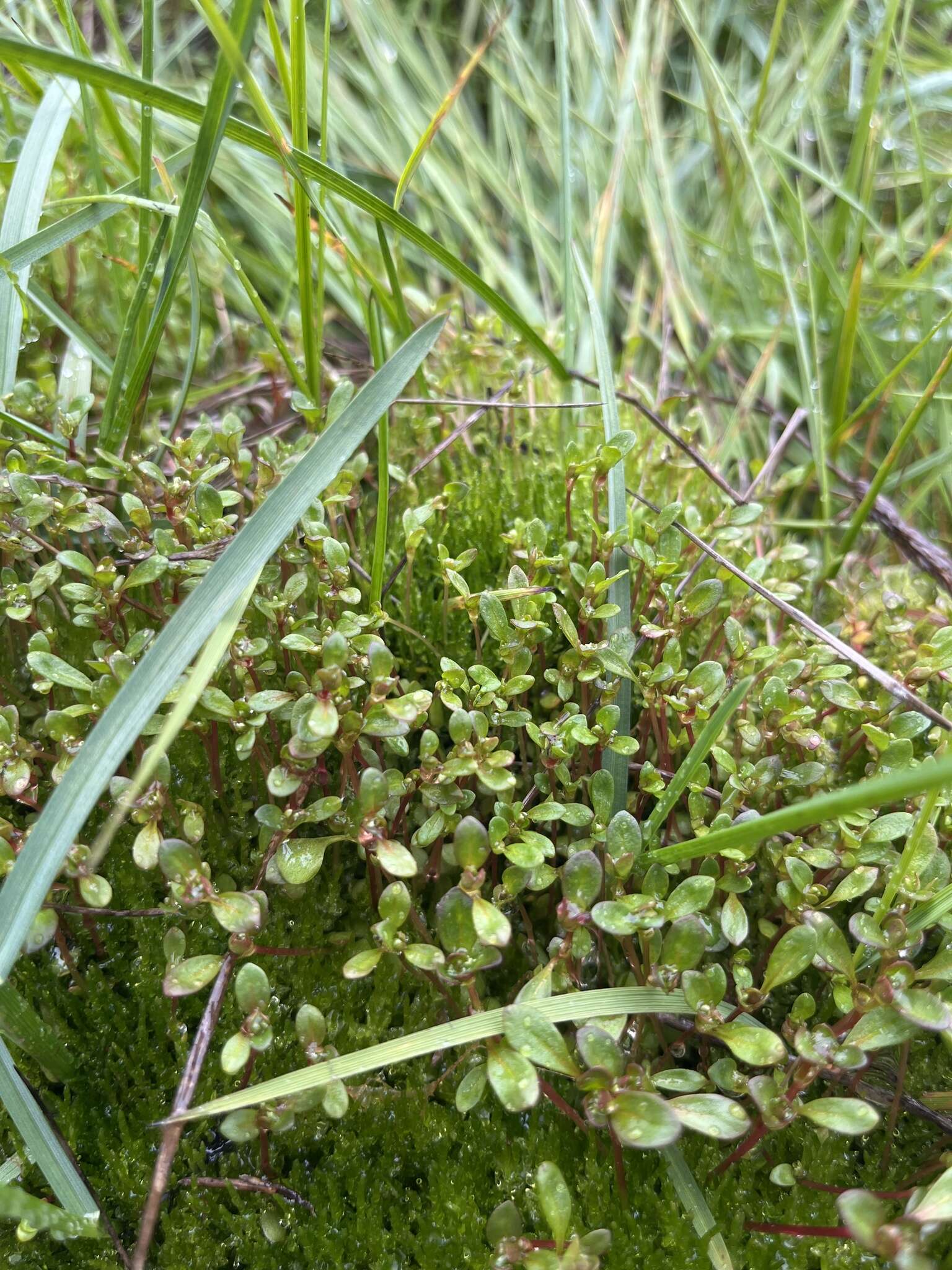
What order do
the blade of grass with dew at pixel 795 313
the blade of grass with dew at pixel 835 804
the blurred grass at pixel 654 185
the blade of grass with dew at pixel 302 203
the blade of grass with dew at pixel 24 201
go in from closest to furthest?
the blade of grass with dew at pixel 835 804, the blade of grass with dew at pixel 302 203, the blade of grass with dew at pixel 24 201, the blade of grass with dew at pixel 795 313, the blurred grass at pixel 654 185

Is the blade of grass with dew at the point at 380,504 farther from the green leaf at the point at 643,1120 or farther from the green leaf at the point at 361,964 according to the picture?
the green leaf at the point at 643,1120

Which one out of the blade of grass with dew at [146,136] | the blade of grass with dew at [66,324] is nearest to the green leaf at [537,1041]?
the blade of grass with dew at [146,136]

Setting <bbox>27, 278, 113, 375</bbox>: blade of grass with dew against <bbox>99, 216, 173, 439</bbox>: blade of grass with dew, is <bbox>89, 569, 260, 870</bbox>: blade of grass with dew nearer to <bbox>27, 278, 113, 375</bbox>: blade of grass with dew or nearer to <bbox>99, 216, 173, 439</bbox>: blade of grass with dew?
<bbox>99, 216, 173, 439</bbox>: blade of grass with dew

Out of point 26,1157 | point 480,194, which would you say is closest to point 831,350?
point 480,194

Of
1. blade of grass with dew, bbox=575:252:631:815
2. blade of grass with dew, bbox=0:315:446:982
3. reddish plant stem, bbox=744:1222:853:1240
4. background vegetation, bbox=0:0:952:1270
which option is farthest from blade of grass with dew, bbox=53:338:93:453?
reddish plant stem, bbox=744:1222:853:1240

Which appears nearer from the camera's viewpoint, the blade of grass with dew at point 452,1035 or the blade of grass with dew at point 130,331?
the blade of grass with dew at point 452,1035

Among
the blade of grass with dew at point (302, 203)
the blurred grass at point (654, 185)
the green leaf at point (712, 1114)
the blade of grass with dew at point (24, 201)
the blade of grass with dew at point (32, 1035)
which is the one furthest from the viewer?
the blurred grass at point (654, 185)
